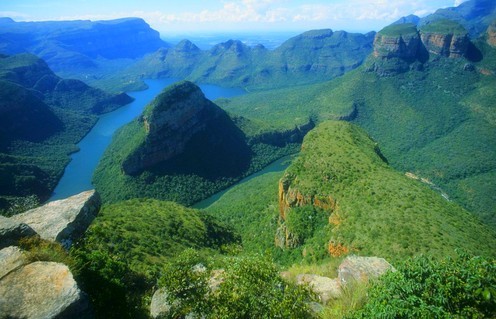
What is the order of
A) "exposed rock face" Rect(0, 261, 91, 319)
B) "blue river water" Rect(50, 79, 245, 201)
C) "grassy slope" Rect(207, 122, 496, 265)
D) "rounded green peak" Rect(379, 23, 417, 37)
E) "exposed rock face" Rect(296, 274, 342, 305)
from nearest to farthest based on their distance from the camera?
"exposed rock face" Rect(0, 261, 91, 319) → "exposed rock face" Rect(296, 274, 342, 305) → "grassy slope" Rect(207, 122, 496, 265) → "blue river water" Rect(50, 79, 245, 201) → "rounded green peak" Rect(379, 23, 417, 37)

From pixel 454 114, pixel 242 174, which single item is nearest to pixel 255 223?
pixel 242 174

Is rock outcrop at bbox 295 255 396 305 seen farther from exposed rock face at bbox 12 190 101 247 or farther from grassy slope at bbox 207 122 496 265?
exposed rock face at bbox 12 190 101 247

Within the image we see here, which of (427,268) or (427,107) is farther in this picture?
(427,107)

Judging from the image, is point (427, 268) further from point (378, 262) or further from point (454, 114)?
point (454, 114)

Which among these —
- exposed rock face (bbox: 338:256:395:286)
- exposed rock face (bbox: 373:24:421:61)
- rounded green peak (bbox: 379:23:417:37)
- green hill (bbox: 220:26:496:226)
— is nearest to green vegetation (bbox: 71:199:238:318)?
exposed rock face (bbox: 338:256:395:286)

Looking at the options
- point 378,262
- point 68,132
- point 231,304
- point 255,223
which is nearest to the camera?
point 231,304
